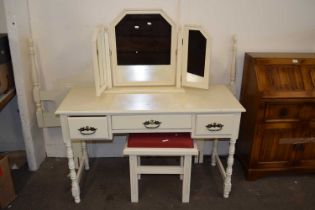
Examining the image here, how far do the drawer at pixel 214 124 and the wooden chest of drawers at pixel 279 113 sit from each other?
0.31 m

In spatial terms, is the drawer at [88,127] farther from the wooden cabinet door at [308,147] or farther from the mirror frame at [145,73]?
the wooden cabinet door at [308,147]

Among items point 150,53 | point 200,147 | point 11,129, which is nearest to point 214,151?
point 200,147

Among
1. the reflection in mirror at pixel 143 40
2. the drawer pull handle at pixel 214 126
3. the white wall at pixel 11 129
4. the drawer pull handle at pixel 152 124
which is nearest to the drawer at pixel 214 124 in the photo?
the drawer pull handle at pixel 214 126

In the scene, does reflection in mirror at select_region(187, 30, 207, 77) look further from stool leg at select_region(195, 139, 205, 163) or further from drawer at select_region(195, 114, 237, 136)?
stool leg at select_region(195, 139, 205, 163)

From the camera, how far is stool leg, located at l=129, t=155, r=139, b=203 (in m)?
1.83

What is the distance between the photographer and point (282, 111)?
6.40ft

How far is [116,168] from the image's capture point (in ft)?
7.70

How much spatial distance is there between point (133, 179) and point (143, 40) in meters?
0.93

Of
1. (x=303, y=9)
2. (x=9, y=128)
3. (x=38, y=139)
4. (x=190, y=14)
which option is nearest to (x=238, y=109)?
(x=190, y=14)

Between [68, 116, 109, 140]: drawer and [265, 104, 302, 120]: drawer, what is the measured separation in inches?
42.6

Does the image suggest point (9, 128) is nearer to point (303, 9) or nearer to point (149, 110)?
point (149, 110)

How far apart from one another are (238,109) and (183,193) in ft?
2.23

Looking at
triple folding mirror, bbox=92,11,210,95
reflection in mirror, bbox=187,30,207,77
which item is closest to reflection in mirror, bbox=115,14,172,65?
triple folding mirror, bbox=92,11,210,95

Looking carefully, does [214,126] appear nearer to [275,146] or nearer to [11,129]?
[275,146]
